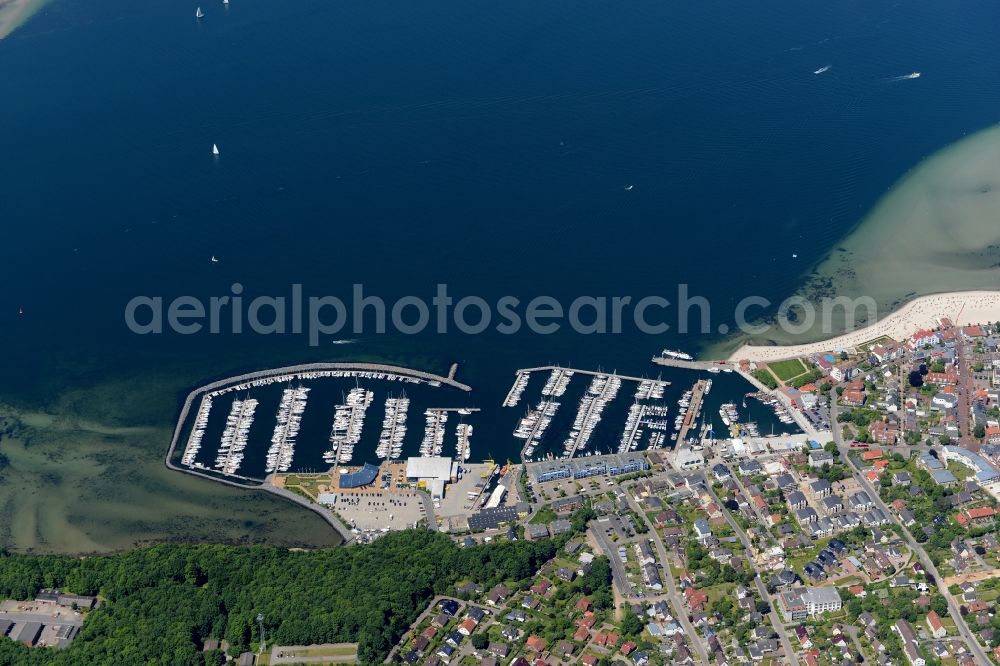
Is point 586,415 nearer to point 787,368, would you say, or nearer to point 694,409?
point 694,409

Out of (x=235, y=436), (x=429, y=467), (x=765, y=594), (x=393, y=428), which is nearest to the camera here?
(x=765, y=594)

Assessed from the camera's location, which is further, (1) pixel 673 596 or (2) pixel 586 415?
(2) pixel 586 415

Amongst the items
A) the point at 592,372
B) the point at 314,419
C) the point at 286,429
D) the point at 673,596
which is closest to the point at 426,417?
the point at 314,419

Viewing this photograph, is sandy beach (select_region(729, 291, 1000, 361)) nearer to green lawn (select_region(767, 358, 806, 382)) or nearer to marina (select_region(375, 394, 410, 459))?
green lawn (select_region(767, 358, 806, 382))

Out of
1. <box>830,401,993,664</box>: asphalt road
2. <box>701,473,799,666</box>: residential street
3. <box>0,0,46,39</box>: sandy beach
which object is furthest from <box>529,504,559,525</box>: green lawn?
<box>0,0,46,39</box>: sandy beach

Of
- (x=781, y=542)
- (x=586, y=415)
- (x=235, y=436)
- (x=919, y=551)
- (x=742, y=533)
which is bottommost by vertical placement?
(x=919, y=551)

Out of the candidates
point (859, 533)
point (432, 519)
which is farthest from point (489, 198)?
point (859, 533)

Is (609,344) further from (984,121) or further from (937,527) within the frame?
(984,121)
